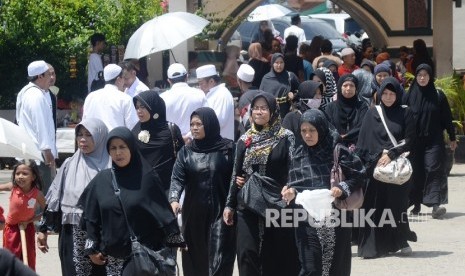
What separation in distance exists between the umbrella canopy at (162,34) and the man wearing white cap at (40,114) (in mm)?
3142

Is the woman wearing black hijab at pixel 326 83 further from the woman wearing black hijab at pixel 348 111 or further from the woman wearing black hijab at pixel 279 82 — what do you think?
the woman wearing black hijab at pixel 348 111

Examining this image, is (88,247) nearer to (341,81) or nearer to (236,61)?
(341,81)

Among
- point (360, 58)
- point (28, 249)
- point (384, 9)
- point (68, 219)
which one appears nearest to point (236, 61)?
point (360, 58)

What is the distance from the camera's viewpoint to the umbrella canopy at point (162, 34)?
1552 centimetres

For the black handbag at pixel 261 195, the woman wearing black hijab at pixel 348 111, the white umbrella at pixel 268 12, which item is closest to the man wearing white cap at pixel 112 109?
the woman wearing black hijab at pixel 348 111

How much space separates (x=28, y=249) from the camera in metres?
10.0

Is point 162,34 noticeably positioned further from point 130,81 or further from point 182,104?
point 182,104

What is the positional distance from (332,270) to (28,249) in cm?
252

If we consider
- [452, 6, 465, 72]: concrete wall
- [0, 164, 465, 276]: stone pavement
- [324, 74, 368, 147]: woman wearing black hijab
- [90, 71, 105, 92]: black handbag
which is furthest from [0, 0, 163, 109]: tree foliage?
[452, 6, 465, 72]: concrete wall

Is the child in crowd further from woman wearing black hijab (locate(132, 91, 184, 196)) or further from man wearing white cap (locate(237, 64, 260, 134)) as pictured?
man wearing white cap (locate(237, 64, 260, 134))

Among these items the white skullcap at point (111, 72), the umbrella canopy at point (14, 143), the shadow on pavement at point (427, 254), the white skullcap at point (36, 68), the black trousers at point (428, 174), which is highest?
the white skullcap at point (36, 68)

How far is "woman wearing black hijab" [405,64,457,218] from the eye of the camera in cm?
1347

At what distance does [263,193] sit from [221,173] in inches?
22.7

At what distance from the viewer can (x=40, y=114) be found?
12164 millimetres
